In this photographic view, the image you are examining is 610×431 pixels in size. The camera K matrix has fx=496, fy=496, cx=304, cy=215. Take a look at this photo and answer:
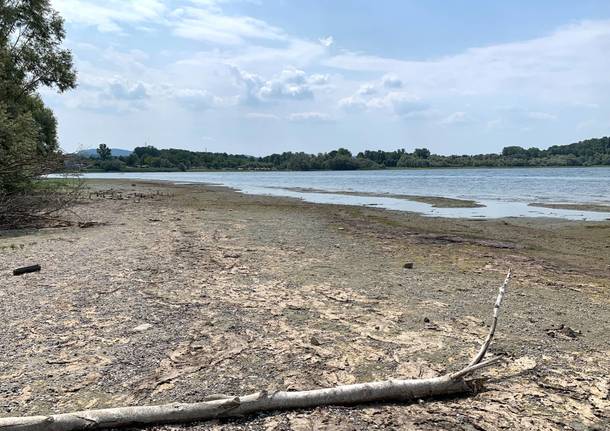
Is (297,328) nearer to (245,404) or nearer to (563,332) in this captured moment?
(245,404)

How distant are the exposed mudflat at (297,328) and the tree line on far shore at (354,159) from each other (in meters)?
130

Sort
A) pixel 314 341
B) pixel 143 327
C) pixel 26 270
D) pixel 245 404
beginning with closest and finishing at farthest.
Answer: pixel 245 404, pixel 314 341, pixel 143 327, pixel 26 270

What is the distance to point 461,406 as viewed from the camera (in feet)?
13.7

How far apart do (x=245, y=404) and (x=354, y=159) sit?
160m

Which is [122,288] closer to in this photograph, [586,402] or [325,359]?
[325,359]

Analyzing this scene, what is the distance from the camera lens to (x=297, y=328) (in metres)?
6.10

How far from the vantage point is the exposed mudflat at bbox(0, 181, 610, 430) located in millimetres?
4199

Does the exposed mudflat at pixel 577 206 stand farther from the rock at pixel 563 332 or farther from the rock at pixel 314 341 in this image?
the rock at pixel 314 341

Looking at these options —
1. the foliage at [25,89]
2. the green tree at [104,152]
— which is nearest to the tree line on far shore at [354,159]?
the green tree at [104,152]

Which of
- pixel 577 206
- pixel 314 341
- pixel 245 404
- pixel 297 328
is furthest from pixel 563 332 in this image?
pixel 577 206

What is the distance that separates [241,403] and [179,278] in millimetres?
5029

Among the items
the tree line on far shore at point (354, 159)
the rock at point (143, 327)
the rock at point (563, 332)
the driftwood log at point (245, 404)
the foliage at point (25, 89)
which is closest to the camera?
the driftwood log at point (245, 404)

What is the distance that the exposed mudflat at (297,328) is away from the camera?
420cm

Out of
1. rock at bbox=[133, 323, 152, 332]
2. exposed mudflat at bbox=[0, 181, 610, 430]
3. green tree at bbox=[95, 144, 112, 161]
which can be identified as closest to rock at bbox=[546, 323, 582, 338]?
exposed mudflat at bbox=[0, 181, 610, 430]
